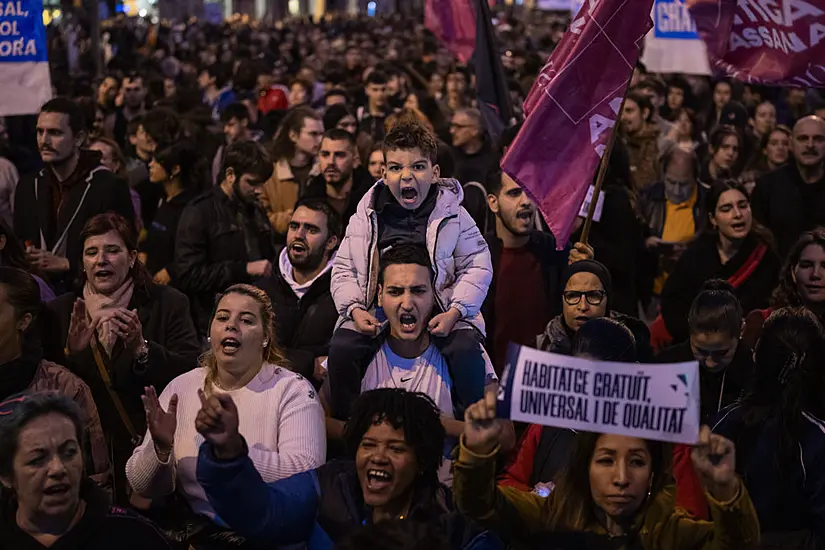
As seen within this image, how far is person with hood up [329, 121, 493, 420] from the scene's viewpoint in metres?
5.61

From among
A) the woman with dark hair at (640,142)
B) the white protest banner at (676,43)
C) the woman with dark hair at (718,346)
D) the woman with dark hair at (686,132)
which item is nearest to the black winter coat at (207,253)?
the woman with dark hair at (718,346)

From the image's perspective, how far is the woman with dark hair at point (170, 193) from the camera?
8453mm

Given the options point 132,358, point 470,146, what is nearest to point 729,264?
point 470,146

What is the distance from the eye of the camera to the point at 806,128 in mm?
8836

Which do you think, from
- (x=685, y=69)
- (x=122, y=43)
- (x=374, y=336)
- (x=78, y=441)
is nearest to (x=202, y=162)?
(x=374, y=336)

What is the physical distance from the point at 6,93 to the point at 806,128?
5086 mm

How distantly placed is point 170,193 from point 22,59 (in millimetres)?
1502

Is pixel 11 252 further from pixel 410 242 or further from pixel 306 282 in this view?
pixel 410 242

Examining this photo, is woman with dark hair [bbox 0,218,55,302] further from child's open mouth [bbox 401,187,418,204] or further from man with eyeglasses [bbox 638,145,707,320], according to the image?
man with eyeglasses [bbox 638,145,707,320]

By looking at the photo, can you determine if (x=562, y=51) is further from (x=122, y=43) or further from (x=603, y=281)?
(x=122, y=43)

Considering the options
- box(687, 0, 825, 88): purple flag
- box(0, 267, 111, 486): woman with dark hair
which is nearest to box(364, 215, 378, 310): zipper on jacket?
box(0, 267, 111, 486): woman with dark hair

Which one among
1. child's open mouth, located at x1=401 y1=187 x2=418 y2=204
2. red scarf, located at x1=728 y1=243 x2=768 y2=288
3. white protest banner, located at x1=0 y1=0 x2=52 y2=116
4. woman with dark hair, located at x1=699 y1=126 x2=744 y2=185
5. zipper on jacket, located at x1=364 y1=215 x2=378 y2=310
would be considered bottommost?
red scarf, located at x1=728 y1=243 x2=768 y2=288

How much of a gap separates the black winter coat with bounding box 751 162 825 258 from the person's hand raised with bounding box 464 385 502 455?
535 centimetres

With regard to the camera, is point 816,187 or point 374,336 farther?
point 816,187
